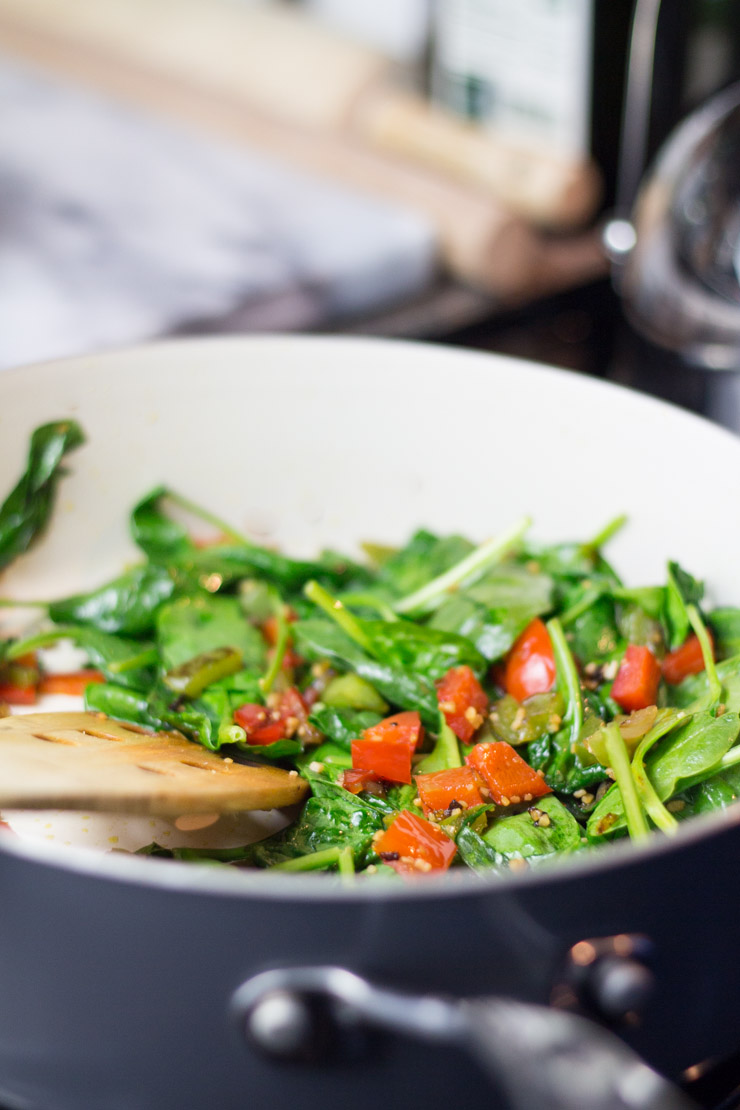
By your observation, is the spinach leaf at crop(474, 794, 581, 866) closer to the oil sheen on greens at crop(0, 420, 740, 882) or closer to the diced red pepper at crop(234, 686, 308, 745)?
the oil sheen on greens at crop(0, 420, 740, 882)

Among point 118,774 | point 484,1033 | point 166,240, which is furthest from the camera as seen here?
point 166,240

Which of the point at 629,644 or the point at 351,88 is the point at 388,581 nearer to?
the point at 629,644

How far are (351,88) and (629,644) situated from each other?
4.87 feet

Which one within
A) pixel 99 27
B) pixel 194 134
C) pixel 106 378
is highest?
pixel 99 27

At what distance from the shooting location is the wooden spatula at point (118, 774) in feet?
2.16

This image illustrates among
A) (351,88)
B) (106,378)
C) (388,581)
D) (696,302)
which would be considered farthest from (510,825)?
(351,88)

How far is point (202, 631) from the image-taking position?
1076 mm

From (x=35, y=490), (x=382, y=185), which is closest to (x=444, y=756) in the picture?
A: (x=35, y=490)

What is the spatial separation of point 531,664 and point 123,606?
0.44 meters

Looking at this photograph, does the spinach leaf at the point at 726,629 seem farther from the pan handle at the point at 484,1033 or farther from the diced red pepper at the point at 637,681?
the pan handle at the point at 484,1033

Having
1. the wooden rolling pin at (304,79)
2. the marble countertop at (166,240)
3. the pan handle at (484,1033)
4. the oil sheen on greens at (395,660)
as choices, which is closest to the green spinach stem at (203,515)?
the oil sheen on greens at (395,660)

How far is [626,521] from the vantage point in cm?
113

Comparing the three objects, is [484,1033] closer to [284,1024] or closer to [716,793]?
[284,1024]

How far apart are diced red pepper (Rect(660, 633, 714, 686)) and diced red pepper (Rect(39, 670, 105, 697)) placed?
558 mm
